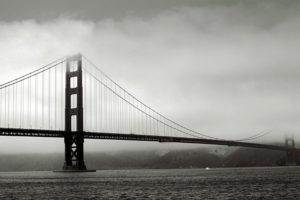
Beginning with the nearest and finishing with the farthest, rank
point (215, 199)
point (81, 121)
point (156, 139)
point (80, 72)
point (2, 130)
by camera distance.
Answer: point (215, 199), point (2, 130), point (81, 121), point (80, 72), point (156, 139)

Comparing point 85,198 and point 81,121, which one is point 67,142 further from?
point 85,198

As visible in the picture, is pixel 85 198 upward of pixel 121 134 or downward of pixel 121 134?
downward

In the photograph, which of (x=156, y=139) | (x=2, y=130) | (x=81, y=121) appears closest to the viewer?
(x=2, y=130)

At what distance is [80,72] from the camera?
11394 cm

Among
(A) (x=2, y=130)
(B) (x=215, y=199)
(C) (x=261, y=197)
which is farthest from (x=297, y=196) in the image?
(A) (x=2, y=130)

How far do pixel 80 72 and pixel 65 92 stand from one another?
526 cm

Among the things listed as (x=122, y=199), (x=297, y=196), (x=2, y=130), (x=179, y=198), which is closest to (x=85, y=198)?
(x=122, y=199)

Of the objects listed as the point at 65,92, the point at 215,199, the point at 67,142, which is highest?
the point at 65,92

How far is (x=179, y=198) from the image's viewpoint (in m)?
44.2

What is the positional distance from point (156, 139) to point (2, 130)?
37.7 m

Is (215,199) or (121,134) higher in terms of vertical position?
(121,134)

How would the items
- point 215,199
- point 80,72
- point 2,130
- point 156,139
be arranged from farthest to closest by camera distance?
1. point 156,139
2. point 80,72
3. point 2,130
4. point 215,199

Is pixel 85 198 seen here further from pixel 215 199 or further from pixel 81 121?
pixel 81 121

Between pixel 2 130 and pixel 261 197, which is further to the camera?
pixel 2 130
